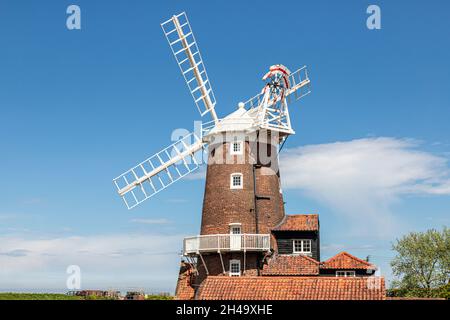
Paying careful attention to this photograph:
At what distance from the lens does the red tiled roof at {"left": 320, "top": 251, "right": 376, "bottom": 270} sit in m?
39.9

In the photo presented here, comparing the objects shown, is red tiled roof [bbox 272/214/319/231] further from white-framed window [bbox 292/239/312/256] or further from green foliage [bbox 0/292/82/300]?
green foliage [bbox 0/292/82/300]

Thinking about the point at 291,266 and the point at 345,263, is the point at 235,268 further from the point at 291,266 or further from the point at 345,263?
the point at 345,263

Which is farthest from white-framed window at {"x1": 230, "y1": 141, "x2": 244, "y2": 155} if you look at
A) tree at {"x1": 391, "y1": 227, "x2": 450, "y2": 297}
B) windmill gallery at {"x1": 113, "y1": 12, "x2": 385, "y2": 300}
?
tree at {"x1": 391, "y1": 227, "x2": 450, "y2": 297}

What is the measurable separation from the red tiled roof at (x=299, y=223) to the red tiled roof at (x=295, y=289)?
951 centimetres

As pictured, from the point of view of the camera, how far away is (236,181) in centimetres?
4094

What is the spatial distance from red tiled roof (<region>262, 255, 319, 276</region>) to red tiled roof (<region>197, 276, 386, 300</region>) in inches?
288

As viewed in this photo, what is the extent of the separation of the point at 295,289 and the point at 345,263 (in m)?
10.7

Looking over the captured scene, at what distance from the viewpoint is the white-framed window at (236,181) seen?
40750mm

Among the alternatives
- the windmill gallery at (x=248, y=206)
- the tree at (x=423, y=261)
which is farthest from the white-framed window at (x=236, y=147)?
the tree at (x=423, y=261)

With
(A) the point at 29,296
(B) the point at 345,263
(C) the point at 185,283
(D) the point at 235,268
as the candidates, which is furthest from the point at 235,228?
(A) the point at 29,296

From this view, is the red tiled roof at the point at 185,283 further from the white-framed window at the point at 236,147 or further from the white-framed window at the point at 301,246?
the white-framed window at the point at 236,147
